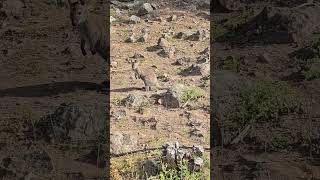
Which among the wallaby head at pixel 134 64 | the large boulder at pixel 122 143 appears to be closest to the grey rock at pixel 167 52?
the wallaby head at pixel 134 64

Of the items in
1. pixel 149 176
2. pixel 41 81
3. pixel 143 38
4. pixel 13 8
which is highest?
pixel 13 8

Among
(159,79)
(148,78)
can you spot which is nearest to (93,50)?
(159,79)

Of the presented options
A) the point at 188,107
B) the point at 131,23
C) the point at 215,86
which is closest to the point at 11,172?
the point at 188,107

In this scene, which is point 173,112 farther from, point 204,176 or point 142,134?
point 204,176

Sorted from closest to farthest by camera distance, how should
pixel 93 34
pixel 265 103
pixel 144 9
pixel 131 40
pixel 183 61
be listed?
pixel 265 103
pixel 183 61
pixel 93 34
pixel 131 40
pixel 144 9

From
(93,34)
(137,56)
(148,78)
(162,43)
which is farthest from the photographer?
(162,43)

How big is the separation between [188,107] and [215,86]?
887mm

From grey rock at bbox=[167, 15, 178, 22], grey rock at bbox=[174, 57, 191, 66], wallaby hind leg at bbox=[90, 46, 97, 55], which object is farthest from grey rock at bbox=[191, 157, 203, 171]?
grey rock at bbox=[167, 15, 178, 22]

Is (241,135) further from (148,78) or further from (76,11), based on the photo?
(76,11)

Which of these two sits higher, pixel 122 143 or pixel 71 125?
pixel 71 125

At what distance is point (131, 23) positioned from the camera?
14.3 meters

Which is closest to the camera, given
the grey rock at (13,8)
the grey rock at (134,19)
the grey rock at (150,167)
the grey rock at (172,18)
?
the grey rock at (150,167)

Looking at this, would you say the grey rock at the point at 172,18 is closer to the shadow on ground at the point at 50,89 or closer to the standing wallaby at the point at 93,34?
the standing wallaby at the point at 93,34

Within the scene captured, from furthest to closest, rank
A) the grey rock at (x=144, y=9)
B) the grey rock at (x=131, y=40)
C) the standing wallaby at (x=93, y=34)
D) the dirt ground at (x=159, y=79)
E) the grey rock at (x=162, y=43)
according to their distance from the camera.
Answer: the grey rock at (x=144, y=9) → the grey rock at (x=131, y=40) → the grey rock at (x=162, y=43) → the standing wallaby at (x=93, y=34) → the dirt ground at (x=159, y=79)
